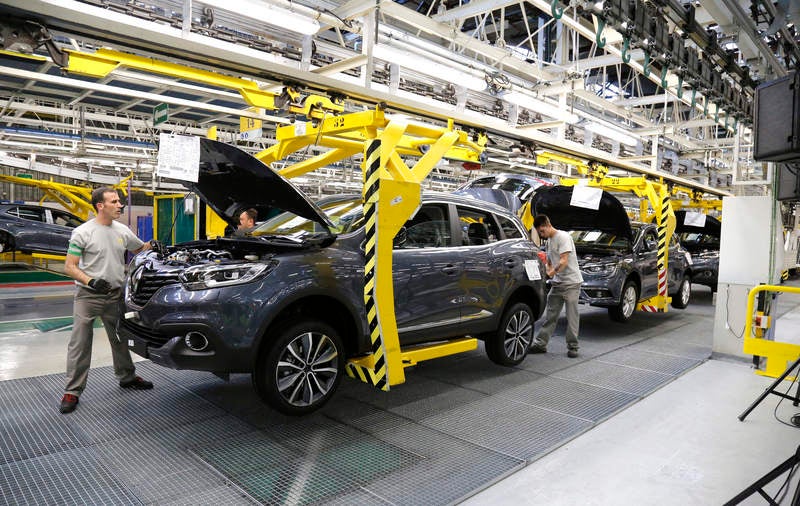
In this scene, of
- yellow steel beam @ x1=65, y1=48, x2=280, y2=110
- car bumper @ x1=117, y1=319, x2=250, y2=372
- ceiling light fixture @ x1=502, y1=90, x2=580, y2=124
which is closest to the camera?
car bumper @ x1=117, y1=319, x2=250, y2=372

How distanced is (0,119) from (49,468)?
9.81 meters

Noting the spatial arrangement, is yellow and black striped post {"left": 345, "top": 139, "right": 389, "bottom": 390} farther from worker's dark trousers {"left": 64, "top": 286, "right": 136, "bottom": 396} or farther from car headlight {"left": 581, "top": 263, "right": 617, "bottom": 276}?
car headlight {"left": 581, "top": 263, "right": 617, "bottom": 276}

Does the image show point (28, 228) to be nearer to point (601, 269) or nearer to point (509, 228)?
point (509, 228)

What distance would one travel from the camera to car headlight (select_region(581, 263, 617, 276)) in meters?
7.06

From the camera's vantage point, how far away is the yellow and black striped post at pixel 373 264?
3643 mm

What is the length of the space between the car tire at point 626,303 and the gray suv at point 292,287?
3.10 metres

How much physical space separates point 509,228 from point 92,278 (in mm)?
3639

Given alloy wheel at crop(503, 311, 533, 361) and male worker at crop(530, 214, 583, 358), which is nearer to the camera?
alloy wheel at crop(503, 311, 533, 361)

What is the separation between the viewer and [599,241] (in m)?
7.96

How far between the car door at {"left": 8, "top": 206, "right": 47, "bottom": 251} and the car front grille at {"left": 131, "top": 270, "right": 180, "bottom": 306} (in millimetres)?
11224

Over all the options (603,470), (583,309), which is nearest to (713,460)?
(603,470)

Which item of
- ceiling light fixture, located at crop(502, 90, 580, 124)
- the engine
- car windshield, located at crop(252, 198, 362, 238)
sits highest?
ceiling light fixture, located at crop(502, 90, 580, 124)

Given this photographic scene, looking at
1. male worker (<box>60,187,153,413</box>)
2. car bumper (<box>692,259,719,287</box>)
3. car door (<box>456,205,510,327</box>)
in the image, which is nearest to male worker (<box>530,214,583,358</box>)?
car door (<box>456,205,510,327</box>)

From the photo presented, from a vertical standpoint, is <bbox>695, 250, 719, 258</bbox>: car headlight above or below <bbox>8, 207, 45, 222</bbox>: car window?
below
